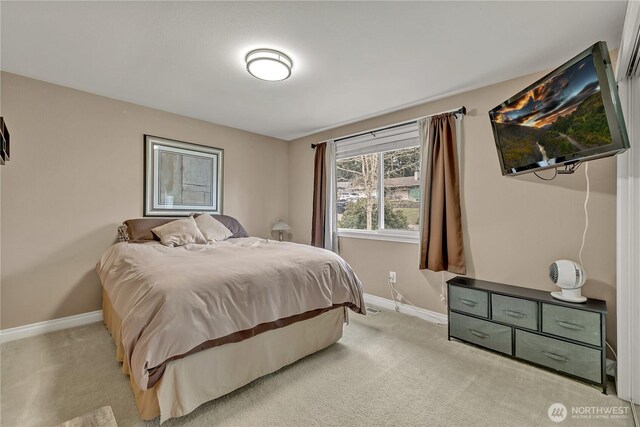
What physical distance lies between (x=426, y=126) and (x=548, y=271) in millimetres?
1759

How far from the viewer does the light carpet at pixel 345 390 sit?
161 cm

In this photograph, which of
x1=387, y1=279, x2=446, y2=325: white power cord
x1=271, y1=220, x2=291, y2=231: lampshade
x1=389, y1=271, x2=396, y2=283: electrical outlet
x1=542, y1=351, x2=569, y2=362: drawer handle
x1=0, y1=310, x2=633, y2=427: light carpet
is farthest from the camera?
x1=271, y1=220, x2=291, y2=231: lampshade

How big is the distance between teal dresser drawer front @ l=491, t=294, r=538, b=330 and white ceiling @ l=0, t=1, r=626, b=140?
6.32ft

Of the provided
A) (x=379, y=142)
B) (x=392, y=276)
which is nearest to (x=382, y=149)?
(x=379, y=142)

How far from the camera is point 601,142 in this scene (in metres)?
1.60

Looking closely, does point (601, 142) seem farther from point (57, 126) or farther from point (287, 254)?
point (57, 126)

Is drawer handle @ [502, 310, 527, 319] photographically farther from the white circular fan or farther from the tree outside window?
the tree outside window

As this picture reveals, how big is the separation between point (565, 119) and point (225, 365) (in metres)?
2.63

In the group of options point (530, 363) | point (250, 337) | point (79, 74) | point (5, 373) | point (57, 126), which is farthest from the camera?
point (57, 126)

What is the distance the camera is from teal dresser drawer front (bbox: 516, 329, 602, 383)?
6.19ft

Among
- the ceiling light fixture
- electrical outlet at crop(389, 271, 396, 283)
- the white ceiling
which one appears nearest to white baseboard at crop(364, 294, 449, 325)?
electrical outlet at crop(389, 271, 396, 283)

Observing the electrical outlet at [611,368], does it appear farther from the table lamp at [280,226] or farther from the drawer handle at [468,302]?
the table lamp at [280,226]

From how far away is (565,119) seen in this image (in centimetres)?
178

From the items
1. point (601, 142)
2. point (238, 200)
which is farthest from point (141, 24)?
point (601, 142)
